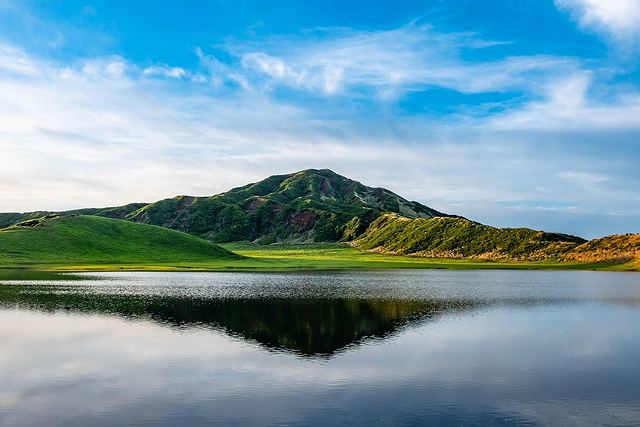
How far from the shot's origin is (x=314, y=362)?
38594 mm

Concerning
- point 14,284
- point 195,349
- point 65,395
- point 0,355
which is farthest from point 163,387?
point 14,284

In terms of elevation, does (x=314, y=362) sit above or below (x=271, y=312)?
below

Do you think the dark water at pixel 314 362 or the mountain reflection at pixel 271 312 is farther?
the mountain reflection at pixel 271 312

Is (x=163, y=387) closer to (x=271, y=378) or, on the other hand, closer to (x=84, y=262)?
(x=271, y=378)

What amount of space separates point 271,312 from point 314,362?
87.3ft

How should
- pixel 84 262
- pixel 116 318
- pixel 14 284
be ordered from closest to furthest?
pixel 116 318 → pixel 14 284 → pixel 84 262

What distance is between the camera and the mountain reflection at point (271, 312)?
161 ft

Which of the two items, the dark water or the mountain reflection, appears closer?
the dark water

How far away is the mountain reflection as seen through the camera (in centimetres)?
4897

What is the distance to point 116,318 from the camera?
59656 millimetres

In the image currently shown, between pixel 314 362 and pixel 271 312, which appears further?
pixel 271 312

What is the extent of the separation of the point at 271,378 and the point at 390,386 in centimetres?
743

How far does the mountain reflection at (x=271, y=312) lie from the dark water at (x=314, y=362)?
0.87ft

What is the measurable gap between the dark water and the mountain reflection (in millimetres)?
264
